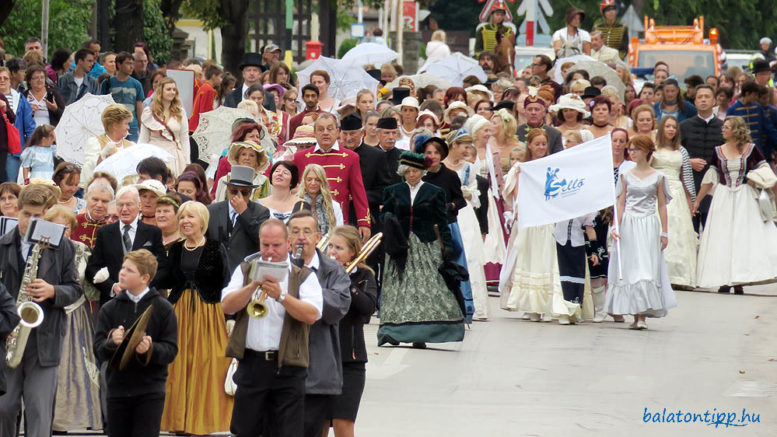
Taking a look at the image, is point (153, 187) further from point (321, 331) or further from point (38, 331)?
point (321, 331)

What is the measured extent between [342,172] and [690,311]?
457 cm

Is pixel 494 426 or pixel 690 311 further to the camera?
pixel 690 311

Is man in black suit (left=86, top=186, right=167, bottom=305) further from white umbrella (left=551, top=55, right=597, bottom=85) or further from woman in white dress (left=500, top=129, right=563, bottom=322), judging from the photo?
white umbrella (left=551, top=55, right=597, bottom=85)

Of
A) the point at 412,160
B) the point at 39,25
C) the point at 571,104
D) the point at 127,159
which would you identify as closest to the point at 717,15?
the point at 39,25

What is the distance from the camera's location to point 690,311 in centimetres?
1752

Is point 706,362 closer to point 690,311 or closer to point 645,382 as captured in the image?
point 645,382

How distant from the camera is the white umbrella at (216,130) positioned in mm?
17047

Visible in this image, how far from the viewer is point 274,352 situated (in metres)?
8.83

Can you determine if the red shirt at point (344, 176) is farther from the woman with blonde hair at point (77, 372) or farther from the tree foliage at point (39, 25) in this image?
the tree foliage at point (39, 25)

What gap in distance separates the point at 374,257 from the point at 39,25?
15.8 meters

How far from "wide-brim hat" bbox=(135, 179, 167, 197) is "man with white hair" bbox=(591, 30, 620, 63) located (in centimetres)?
1781

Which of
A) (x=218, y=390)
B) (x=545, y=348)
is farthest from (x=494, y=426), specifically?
(x=545, y=348)

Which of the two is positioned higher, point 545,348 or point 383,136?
point 383,136

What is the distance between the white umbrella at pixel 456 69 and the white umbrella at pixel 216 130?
1100 cm
